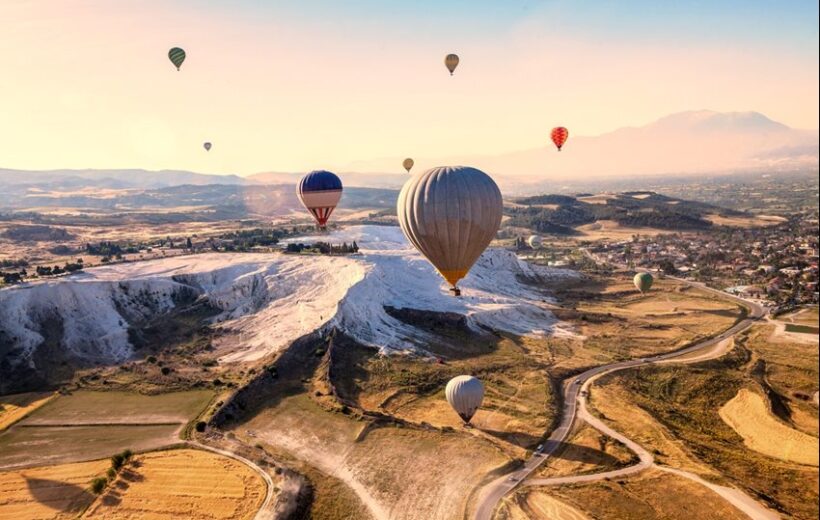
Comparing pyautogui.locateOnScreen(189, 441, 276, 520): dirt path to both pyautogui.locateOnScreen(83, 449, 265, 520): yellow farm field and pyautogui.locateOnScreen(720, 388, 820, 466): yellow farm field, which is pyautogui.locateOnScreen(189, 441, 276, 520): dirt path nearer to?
pyautogui.locateOnScreen(83, 449, 265, 520): yellow farm field

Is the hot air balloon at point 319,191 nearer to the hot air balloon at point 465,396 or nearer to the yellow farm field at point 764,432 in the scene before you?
the hot air balloon at point 465,396

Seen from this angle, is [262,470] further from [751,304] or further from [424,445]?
[751,304]

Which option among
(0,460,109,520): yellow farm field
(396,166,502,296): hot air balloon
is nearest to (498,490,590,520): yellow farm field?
(396,166,502,296): hot air balloon

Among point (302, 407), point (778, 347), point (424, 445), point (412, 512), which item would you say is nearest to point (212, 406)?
point (302, 407)

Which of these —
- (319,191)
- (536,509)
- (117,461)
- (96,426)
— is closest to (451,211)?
(536,509)

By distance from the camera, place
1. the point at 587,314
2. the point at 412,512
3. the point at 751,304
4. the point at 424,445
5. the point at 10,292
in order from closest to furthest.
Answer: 1. the point at 412,512
2. the point at 424,445
3. the point at 10,292
4. the point at 587,314
5. the point at 751,304

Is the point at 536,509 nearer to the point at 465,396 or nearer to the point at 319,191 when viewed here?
the point at 465,396
